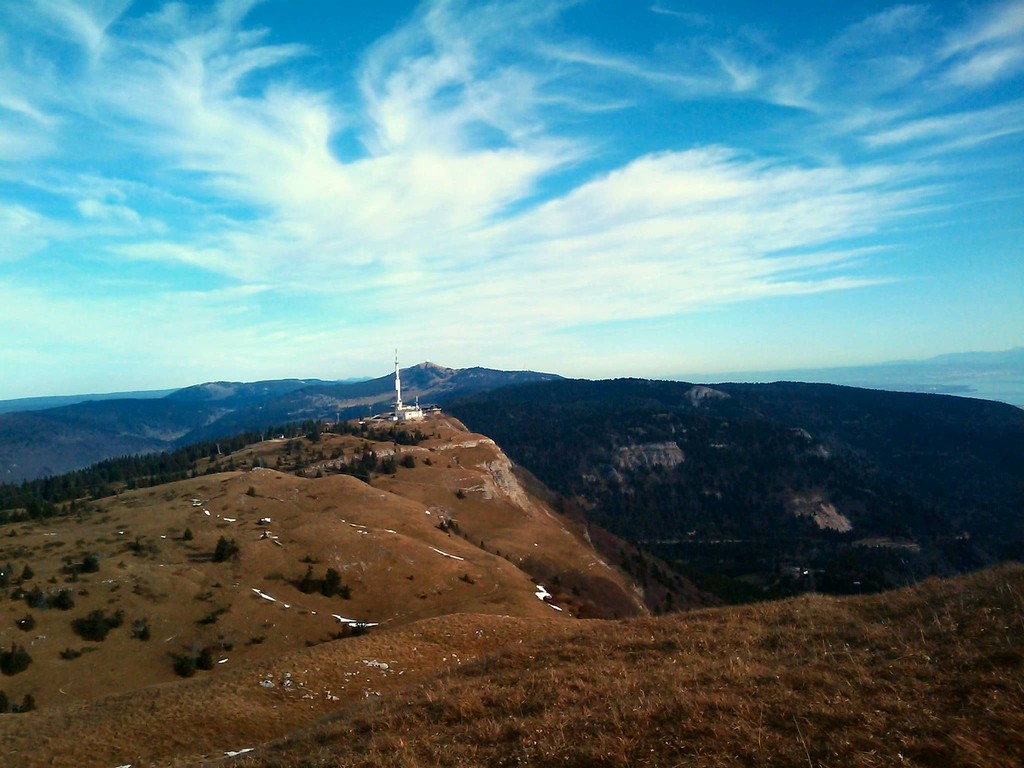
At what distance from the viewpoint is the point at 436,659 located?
29828 mm

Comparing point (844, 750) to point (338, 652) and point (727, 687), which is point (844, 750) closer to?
point (727, 687)

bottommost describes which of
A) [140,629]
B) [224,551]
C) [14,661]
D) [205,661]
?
[205,661]

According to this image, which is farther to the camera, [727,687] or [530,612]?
[530,612]

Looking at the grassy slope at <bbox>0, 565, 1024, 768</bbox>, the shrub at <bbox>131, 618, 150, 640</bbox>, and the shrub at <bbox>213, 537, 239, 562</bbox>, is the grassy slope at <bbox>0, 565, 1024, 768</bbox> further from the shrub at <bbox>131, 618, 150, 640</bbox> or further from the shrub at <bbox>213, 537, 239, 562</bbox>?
the shrub at <bbox>213, 537, 239, 562</bbox>

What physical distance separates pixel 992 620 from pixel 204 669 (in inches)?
1893

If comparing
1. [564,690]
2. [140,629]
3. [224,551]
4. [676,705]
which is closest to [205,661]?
[140,629]

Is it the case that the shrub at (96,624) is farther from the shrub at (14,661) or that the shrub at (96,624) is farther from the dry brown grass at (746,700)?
the dry brown grass at (746,700)

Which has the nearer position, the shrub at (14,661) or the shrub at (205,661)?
the shrub at (14,661)

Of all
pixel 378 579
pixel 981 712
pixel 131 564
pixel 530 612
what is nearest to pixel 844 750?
pixel 981 712

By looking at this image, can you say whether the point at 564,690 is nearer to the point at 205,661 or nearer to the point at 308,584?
the point at 205,661

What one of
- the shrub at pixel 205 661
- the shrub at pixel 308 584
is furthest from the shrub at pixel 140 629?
the shrub at pixel 308 584

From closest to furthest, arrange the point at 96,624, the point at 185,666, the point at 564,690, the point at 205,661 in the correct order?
the point at 564,690 → the point at 185,666 → the point at 205,661 → the point at 96,624

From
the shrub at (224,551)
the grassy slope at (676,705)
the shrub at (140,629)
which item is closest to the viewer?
the grassy slope at (676,705)

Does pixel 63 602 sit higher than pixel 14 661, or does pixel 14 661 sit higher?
pixel 63 602
